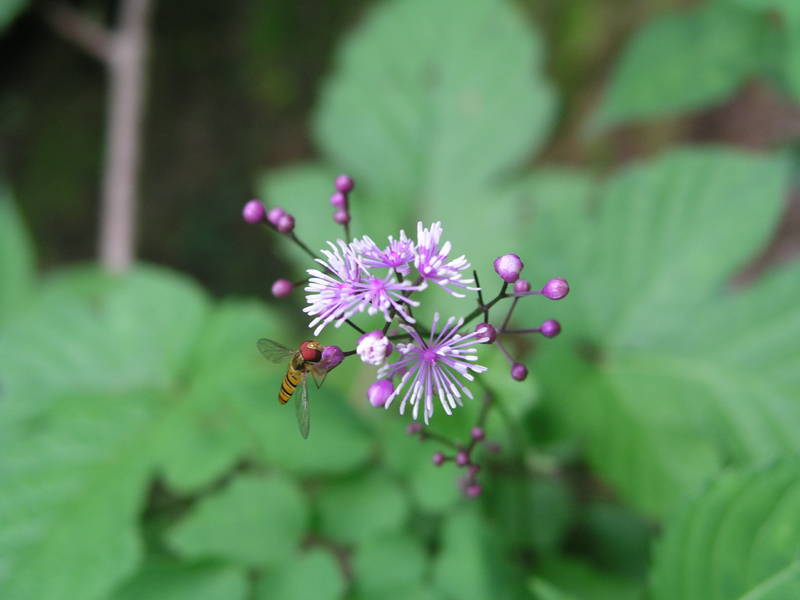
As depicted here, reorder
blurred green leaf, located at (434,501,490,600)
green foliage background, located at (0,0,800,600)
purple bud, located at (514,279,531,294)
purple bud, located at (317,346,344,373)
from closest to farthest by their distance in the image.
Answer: purple bud, located at (317,346,344,373), purple bud, located at (514,279,531,294), blurred green leaf, located at (434,501,490,600), green foliage background, located at (0,0,800,600)

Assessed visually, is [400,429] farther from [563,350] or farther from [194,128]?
[194,128]

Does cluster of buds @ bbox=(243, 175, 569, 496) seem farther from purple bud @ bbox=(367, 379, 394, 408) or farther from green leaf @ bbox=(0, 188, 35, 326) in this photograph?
green leaf @ bbox=(0, 188, 35, 326)

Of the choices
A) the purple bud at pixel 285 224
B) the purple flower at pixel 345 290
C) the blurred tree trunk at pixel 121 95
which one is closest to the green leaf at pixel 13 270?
the blurred tree trunk at pixel 121 95

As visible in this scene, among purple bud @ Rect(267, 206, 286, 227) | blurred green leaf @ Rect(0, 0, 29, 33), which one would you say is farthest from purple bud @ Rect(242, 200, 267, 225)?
blurred green leaf @ Rect(0, 0, 29, 33)

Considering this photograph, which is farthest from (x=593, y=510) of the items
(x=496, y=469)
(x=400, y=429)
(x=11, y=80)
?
(x=11, y=80)

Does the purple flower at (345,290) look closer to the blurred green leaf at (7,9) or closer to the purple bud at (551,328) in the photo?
the purple bud at (551,328)

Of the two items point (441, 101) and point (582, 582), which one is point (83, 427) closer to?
point (582, 582)

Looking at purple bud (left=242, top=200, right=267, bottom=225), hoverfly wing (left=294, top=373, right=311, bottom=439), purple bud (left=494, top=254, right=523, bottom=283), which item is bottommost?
hoverfly wing (left=294, top=373, right=311, bottom=439)
